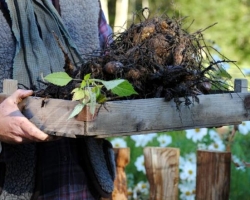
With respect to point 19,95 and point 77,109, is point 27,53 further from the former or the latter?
point 77,109

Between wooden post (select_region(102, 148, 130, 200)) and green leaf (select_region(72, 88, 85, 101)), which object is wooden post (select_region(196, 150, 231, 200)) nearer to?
wooden post (select_region(102, 148, 130, 200))

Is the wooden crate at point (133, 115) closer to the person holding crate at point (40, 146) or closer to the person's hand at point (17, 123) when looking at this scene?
the person's hand at point (17, 123)

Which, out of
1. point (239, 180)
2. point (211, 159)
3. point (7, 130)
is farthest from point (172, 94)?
point (239, 180)

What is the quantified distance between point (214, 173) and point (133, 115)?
1.31 m

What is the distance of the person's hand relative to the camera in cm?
207

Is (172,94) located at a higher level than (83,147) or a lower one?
higher

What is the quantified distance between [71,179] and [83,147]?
13 centimetres

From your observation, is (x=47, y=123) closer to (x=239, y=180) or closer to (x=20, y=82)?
(x=20, y=82)

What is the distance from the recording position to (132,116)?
2.00 metres

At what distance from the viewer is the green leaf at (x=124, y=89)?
6.44 ft

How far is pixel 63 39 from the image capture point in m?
2.70

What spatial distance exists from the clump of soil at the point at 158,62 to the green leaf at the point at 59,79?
114mm

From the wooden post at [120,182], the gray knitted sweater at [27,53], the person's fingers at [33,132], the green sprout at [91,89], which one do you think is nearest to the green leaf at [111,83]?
the green sprout at [91,89]

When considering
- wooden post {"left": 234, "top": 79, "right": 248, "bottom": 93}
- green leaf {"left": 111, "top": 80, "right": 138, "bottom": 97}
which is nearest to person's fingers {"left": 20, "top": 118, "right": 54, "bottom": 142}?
green leaf {"left": 111, "top": 80, "right": 138, "bottom": 97}
